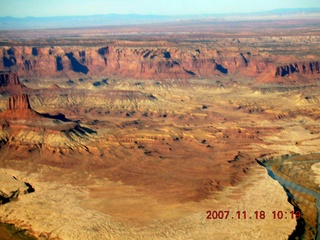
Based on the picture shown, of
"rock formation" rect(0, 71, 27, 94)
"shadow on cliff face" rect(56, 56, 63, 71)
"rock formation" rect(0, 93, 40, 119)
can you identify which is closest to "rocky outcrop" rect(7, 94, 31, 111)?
"rock formation" rect(0, 93, 40, 119)

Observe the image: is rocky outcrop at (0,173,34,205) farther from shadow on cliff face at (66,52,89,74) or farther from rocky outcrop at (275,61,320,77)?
shadow on cliff face at (66,52,89,74)

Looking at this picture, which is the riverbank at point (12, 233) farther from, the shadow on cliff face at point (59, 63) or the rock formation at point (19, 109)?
the shadow on cliff face at point (59, 63)

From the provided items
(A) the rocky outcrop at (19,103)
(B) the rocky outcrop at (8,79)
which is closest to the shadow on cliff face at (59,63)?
(B) the rocky outcrop at (8,79)

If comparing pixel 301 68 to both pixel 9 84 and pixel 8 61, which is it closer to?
pixel 9 84

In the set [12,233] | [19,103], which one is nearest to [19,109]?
[19,103]

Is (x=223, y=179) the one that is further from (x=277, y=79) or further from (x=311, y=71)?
(x=311, y=71)
